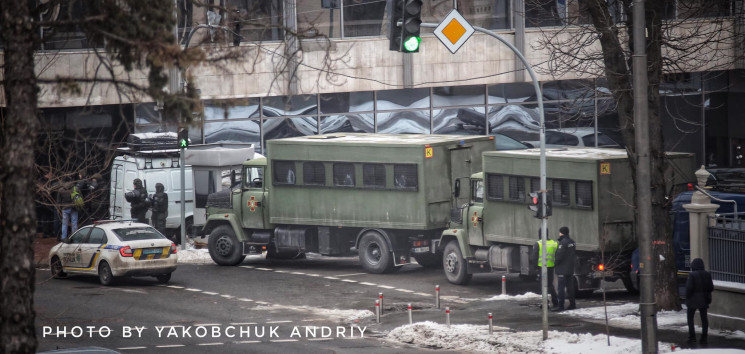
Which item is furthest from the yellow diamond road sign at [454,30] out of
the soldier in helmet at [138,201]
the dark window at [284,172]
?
the soldier in helmet at [138,201]

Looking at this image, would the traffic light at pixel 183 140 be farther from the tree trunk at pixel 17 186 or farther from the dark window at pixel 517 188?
the tree trunk at pixel 17 186

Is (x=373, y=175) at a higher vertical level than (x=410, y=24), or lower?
lower

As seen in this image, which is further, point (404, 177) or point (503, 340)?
point (404, 177)

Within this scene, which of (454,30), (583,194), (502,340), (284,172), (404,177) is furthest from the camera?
(284,172)

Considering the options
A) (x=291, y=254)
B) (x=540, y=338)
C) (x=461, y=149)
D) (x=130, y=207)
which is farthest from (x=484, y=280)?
(x=130, y=207)

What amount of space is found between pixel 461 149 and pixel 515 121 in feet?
50.3

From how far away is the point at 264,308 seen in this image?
73.0 feet

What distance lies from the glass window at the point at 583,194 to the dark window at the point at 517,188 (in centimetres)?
153

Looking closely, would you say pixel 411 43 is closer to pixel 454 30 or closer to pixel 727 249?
pixel 454 30

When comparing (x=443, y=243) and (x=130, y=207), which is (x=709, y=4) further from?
(x=130, y=207)

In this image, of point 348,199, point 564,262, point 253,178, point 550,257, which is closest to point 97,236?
point 253,178

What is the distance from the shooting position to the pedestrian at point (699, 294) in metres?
17.7

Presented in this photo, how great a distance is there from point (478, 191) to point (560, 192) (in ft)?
8.71

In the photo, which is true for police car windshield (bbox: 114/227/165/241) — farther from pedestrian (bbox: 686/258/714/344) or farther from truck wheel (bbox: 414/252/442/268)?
pedestrian (bbox: 686/258/714/344)
